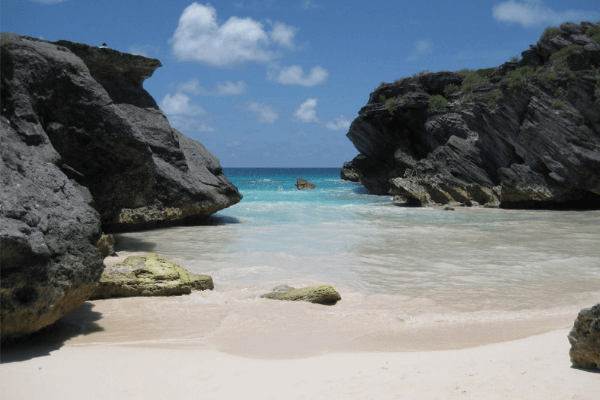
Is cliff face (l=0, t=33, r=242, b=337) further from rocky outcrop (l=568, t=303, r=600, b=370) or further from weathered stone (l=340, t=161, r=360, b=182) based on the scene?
weathered stone (l=340, t=161, r=360, b=182)

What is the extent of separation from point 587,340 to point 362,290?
4186 mm

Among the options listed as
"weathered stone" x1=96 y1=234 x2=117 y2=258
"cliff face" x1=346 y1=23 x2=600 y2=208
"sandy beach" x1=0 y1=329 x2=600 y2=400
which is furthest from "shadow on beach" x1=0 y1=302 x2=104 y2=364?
"cliff face" x1=346 y1=23 x2=600 y2=208

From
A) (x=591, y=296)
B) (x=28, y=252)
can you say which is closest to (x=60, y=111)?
(x=28, y=252)

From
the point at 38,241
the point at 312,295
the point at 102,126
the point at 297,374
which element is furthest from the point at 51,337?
the point at 102,126

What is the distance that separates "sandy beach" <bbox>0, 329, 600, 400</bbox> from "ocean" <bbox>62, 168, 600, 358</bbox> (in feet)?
1.28

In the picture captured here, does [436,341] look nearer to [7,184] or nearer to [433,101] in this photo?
[7,184]

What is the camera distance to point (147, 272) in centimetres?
731

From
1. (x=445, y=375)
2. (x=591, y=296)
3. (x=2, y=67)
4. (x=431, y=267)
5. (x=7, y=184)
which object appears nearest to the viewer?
(x=445, y=375)

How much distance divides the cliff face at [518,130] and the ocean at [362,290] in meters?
7.87

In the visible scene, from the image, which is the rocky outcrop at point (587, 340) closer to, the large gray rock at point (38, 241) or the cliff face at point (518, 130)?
the large gray rock at point (38, 241)

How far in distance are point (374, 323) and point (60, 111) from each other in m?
6.92

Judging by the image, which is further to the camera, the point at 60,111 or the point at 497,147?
the point at 497,147

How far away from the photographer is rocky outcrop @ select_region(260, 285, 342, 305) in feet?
22.7

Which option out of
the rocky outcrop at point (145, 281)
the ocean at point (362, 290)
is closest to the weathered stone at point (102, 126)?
the ocean at point (362, 290)
